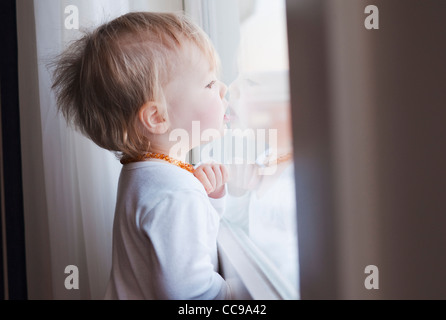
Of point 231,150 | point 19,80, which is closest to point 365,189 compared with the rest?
point 231,150

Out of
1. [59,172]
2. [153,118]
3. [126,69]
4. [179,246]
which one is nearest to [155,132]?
[153,118]

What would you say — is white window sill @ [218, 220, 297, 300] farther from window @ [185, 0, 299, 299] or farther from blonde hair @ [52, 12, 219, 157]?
blonde hair @ [52, 12, 219, 157]

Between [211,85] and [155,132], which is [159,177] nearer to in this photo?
[155,132]

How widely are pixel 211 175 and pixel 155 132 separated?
0.56 ft

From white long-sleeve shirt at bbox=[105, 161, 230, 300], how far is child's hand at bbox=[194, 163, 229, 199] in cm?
12

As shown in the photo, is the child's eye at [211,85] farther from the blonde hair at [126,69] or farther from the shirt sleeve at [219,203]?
the shirt sleeve at [219,203]

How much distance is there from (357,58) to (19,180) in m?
1.07

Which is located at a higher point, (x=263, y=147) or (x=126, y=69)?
(x=126, y=69)

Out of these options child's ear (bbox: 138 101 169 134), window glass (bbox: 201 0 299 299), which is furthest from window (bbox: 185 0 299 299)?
child's ear (bbox: 138 101 169 134)

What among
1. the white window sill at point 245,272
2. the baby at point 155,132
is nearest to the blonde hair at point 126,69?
the baby at point 155,132

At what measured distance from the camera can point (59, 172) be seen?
118 cm

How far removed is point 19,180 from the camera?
1.19 metres

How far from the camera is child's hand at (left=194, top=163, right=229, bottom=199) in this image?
0.89 metres

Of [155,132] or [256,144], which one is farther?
[256,144]
